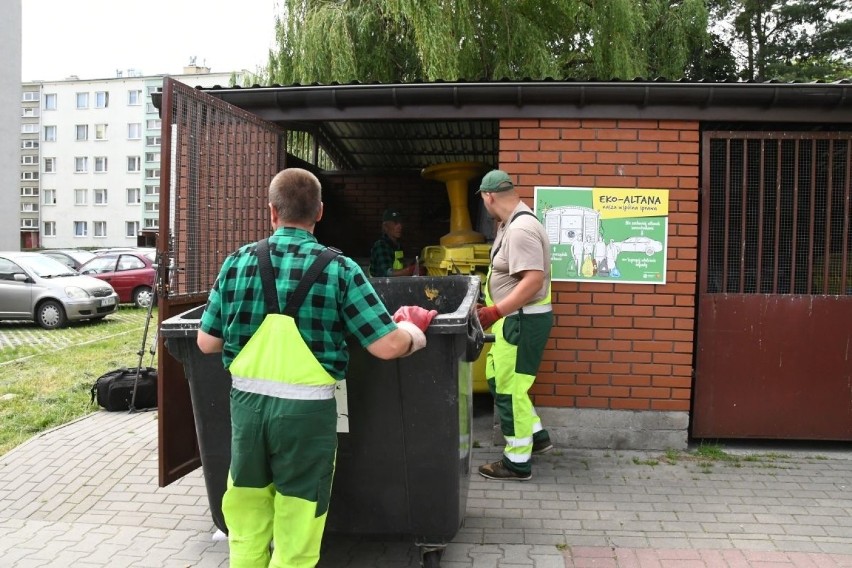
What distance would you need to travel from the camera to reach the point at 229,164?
4.71m

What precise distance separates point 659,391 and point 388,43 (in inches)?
318

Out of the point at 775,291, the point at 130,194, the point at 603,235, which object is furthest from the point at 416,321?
the point at 130,194

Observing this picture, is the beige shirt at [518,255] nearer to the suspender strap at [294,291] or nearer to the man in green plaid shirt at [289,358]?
the man in green plaid shirt at [289,358]

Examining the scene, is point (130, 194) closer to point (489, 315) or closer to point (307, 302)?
point (489, 315)

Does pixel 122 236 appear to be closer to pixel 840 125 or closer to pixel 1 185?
pixel 1 185

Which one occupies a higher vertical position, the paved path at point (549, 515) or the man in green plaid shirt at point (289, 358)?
the man in green plaid shirt at point (289, 358)

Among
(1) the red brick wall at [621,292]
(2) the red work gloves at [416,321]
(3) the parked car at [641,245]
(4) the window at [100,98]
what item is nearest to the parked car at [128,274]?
(1) the red brick wall at [621,292]

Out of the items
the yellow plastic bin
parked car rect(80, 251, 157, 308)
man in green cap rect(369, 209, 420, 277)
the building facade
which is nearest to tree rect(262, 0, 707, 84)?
man in green cap rect(369, 209, 420, 277)

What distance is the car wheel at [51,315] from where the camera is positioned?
1353cm

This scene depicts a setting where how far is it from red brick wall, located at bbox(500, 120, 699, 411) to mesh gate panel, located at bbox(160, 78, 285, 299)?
1804 mm

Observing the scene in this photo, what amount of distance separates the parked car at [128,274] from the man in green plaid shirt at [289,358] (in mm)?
15592

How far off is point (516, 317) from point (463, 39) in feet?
24.0

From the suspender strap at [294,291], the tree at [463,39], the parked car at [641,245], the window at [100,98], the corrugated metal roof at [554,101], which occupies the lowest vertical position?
the suspender strap at [294,291]

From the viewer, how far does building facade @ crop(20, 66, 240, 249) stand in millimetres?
58562
